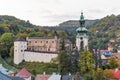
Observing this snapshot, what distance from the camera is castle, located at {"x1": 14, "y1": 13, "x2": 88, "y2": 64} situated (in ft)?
246

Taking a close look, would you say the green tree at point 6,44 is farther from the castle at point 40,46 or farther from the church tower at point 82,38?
the church tower at point 82,38

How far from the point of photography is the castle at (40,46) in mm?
74938

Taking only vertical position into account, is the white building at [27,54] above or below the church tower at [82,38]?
below

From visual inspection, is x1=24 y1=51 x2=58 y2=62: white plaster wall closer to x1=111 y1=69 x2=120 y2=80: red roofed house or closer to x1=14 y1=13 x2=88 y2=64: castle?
x1=14 y1=13 x2=88 y2=64: castle

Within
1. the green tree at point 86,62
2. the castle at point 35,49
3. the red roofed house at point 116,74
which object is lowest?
the red roofed house at point 116,74

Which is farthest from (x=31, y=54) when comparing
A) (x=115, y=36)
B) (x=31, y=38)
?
(x=115, y=36)

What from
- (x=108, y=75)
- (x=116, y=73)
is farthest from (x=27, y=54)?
(x=108, y=75)

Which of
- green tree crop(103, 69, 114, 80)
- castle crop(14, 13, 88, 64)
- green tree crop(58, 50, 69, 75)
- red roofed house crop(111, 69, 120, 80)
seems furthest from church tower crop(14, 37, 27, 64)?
green tree crop(103, 69, 114, 80)

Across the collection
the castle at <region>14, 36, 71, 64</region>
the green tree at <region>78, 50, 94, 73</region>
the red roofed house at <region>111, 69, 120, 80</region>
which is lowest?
the red roofed house at <region>111, 69, 120, 80</region>

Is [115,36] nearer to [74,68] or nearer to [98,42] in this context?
[98,42]

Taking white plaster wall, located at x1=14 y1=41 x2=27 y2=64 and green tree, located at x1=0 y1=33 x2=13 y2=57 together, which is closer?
white plaster wall, located at x1=14 y1=41 x2=27 y2=64

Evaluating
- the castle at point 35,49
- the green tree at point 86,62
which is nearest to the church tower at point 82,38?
the castle at point 35,49

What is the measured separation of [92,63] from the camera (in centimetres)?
6438

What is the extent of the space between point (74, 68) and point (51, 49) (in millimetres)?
19091
